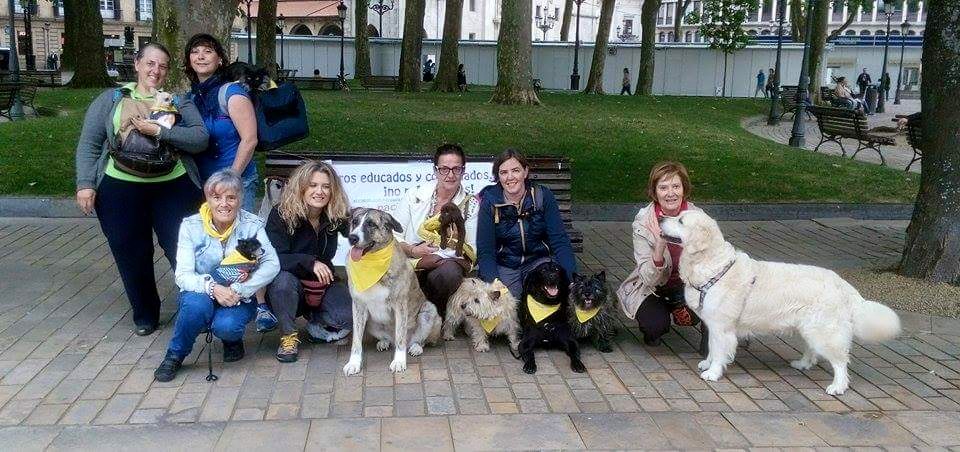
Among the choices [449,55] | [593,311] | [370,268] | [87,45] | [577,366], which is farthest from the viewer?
[449,55]

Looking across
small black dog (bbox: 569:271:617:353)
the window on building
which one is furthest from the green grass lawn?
the window on building

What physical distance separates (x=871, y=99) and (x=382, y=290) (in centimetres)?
3680

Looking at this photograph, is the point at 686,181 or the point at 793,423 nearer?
the point at 793,423

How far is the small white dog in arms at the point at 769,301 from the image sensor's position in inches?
188

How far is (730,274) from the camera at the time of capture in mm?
4871

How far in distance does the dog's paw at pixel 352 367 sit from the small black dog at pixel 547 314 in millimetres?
1068

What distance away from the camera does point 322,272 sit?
5320 mm

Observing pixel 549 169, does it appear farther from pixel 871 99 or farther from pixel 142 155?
pixel 871 99

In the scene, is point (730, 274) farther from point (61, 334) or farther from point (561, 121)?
point (561, 121)

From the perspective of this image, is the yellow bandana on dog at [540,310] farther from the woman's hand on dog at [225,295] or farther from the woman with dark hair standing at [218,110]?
the woman's hand on dog at [225,295]

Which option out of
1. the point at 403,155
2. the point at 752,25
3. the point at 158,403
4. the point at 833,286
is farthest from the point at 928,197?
the point at 752,25

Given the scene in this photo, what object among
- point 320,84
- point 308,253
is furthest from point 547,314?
point 320,84

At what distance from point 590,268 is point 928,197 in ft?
10.0

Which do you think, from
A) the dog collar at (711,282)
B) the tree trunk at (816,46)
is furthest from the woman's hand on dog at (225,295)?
the tree trunk at (816,46)
